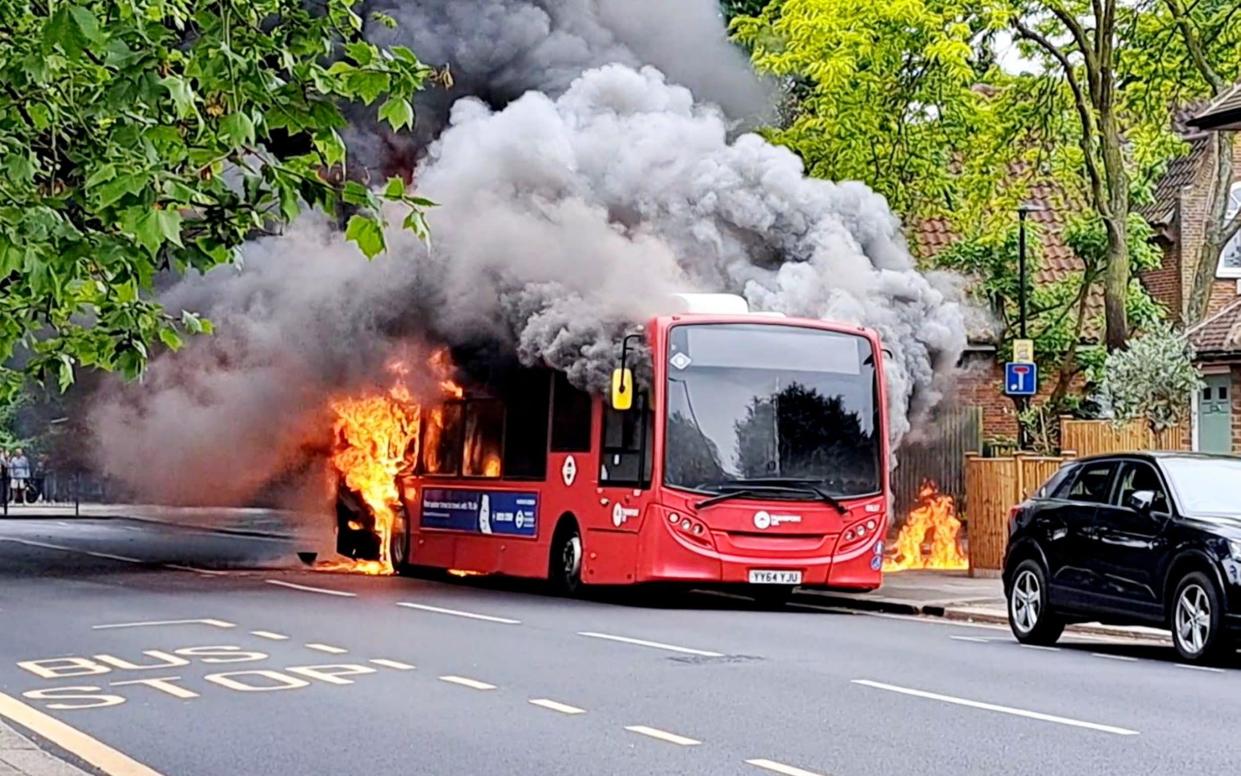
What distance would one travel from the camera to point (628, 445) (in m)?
19.2

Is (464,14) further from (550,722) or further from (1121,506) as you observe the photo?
(550,722)

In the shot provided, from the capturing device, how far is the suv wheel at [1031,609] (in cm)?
1576

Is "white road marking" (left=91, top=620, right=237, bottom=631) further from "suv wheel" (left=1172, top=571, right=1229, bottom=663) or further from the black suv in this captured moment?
"suv wheel" (left=1172, top=571, right=1229, bottom=663)

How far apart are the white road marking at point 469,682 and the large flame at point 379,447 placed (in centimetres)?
1132

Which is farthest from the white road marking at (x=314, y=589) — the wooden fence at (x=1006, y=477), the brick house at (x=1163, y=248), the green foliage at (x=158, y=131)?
the brick house at (x=1163, y=248)

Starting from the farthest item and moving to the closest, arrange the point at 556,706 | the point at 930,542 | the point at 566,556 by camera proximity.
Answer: the point at 930,542 → the point at 566,556 → the point at 556,706

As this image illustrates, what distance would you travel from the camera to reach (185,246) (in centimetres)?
767

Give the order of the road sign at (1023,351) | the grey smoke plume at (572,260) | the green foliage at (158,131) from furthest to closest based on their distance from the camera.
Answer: the road sign at (1023,351) < the grey smoke plume at (572,260) < the green foliage at (158,131)

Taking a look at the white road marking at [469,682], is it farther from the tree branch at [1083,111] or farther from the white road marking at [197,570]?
the tree branch at [1083,111]

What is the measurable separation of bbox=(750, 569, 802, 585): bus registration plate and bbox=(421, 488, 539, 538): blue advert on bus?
326 centimetres

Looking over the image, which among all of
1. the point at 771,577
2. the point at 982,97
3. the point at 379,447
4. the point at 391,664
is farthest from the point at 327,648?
the point at 982,97

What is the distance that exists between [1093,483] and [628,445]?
16.9 ft

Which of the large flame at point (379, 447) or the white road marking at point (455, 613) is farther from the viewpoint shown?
the large flame at point (379, 447)

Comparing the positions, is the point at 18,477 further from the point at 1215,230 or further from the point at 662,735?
the point at 662,735
